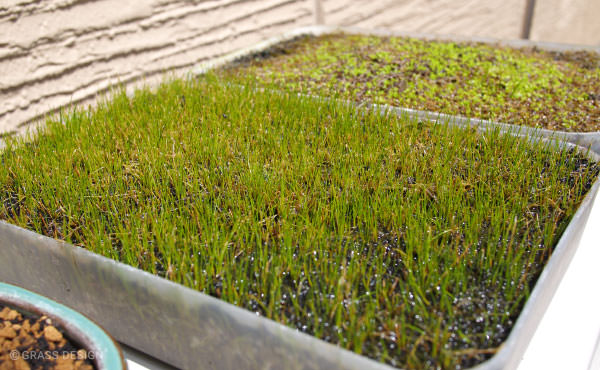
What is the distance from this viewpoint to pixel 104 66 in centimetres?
276

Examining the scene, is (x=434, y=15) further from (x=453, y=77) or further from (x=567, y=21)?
(x=453, y=77)

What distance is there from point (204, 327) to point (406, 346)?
48 cm

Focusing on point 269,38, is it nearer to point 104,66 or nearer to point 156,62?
point 156,62

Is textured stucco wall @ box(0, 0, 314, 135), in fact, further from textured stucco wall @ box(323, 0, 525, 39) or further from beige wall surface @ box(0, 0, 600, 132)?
textured stucco wall @ box(323, 0, 525, 39)

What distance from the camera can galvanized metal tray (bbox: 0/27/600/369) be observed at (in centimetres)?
107

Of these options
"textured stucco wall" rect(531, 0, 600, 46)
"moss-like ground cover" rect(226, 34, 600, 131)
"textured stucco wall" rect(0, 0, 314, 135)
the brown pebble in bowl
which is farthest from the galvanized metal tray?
"textured stucco wall" rect(531, 0, 600, 46)

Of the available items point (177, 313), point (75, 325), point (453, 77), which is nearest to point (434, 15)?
point (453, 77)

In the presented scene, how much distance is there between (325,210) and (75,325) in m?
0.76

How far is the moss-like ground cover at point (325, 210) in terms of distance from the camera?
1240 millimetres

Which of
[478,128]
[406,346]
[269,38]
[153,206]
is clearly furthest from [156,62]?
[406,346]

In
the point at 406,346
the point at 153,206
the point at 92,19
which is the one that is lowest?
the point at 406,346

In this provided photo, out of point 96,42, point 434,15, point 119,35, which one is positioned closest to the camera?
point 96,42

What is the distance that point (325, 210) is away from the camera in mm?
1553

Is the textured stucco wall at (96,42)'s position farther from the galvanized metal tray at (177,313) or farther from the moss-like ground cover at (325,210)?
the galvanized metal tray at (177,313)
